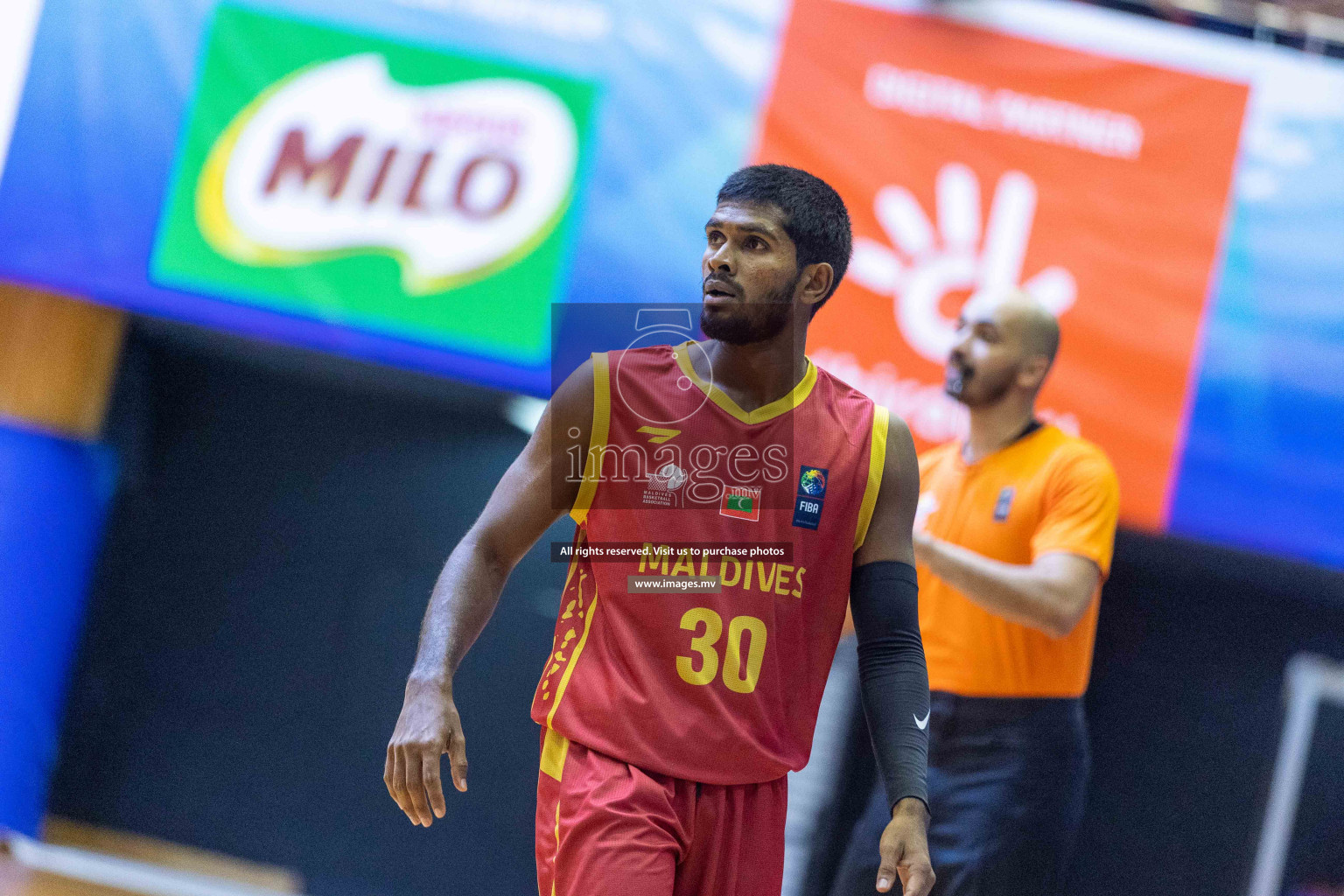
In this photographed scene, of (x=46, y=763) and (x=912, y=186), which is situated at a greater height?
(x=912, y=186)

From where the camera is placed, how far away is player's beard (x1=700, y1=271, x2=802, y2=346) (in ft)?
6.94

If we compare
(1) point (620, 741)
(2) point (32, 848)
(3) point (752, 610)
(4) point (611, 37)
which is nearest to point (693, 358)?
(3) point (752, 610)

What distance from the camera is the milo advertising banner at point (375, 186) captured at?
4.54 metres

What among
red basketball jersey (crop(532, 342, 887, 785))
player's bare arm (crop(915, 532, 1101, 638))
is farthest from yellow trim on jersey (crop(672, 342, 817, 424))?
player's bare arm (crop(915, 532, 1101, 638))

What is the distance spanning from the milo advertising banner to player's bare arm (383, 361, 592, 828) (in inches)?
97.2

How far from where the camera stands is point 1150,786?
4988 millimetres

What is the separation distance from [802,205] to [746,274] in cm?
17

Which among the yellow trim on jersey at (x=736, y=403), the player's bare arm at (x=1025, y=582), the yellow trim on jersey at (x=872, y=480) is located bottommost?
the player's bare arm at (x=1025, y=582)

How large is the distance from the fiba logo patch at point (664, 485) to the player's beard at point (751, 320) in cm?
25

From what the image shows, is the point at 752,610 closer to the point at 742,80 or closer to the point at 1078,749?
the point at 1078,749

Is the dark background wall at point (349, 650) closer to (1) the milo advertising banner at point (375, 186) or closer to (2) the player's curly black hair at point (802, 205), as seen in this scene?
(1) the milo advertising banner at point (375, 186)

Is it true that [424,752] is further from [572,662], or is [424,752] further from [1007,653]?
[1007,653]

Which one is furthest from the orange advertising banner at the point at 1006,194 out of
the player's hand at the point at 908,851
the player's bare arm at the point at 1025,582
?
the player's hand at the point at 908,851

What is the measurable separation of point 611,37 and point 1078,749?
3.09 meters
